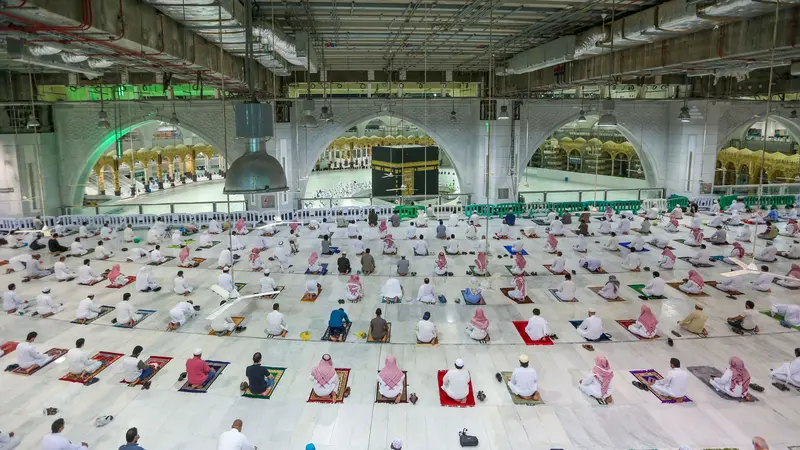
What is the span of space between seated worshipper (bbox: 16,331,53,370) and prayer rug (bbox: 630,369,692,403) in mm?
9678

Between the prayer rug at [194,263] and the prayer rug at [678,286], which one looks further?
the prayer rug at [194,263]

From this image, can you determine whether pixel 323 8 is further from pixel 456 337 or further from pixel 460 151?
pixel 460 151

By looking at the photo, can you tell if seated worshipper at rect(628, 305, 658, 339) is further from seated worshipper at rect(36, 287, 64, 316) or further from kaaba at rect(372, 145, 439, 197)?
kaaba at rect(372, 145, 439, 197)

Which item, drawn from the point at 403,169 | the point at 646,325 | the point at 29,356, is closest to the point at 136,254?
the point at 29,356

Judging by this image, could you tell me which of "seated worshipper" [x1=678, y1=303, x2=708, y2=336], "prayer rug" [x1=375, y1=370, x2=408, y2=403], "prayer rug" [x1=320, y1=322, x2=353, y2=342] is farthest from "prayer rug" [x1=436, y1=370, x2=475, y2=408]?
Answer: "seated worshipper" [x1=678, y1=303, x2=708, y2=336]

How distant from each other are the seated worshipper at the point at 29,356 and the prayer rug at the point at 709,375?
1068 centimetres

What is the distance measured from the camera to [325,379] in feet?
23.2

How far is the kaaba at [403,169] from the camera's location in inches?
1001

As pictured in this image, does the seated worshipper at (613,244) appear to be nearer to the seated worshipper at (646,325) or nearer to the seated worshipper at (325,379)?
the seated worshipper at (646,325)

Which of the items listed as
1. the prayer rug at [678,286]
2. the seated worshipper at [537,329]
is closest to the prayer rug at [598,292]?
the prayer rug at [678,286]

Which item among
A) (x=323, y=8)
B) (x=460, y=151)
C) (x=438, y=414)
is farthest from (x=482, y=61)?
(x=438, y=414)

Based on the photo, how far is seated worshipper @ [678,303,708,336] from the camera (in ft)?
30.2

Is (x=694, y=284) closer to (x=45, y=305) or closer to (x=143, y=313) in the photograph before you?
(x=143, y=313)

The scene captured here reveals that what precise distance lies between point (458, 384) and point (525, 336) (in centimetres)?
267
